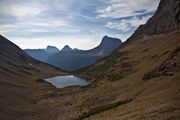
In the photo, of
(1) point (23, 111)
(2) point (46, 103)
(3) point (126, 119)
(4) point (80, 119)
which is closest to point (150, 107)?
(3) point (126, 119)

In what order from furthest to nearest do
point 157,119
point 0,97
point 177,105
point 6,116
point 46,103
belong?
point 46,103
point 0,97
point 6,116
point 177,105
point 157,119

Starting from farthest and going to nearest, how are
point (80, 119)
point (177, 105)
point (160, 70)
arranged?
point (160, 70) < point (80, 119) < point (177, 105)

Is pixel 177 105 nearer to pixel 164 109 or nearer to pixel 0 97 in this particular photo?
pixel 164 109

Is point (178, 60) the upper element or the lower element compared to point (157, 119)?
upper

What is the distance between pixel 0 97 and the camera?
92.6 meters

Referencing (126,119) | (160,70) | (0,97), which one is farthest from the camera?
(0,97)

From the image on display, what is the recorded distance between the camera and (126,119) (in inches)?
1672

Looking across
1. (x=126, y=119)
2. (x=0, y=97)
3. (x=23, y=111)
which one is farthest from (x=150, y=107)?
(x=0, y=97)

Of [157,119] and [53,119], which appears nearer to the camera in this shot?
[157,119]

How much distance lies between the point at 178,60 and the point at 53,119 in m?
34.9

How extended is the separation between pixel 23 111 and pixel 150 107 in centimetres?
4868

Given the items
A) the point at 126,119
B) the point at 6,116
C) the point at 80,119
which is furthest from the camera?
the point at 6,116

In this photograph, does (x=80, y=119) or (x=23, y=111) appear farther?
(x=23, y=111)

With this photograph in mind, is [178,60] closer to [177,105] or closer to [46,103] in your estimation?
[177,105]
